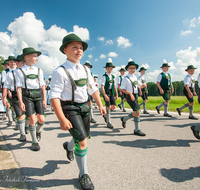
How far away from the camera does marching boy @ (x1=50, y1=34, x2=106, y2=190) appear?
2.04 m

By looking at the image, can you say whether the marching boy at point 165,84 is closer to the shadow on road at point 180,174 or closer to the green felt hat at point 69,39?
the shadow on road at point 180,174

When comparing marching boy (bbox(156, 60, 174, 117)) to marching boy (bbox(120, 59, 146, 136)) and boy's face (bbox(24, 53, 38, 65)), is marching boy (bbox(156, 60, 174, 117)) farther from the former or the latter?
boy's face (bbox(24, 53, 38, 65))

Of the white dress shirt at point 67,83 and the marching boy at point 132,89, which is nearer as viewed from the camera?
the white dress shirt at point 67,83

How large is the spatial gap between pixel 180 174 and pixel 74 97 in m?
2.06

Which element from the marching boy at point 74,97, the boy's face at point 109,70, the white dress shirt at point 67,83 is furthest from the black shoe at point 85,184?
the boy's face at point 109,70

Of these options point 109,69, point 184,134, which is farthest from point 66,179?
point 109,69

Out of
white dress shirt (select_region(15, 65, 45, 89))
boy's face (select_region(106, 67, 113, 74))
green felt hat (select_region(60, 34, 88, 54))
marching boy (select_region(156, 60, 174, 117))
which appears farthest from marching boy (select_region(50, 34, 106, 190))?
marching boy (select_region(156, 60, 174, 117))

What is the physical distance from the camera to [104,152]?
320 cm

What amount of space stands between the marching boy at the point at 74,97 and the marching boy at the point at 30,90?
67.2 inches

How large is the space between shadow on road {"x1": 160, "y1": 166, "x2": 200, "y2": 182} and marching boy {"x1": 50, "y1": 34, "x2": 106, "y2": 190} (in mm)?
1204

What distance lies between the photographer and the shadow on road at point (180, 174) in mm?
2137

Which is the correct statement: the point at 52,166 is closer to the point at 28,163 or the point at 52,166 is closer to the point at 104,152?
the point at 28,163

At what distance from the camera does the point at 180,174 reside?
225 centimetres

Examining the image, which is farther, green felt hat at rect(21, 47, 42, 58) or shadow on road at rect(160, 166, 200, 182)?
green felt hat at rect(21, 47, 42, 58)
